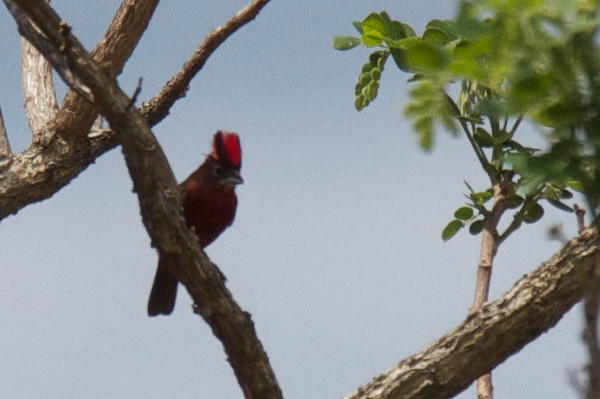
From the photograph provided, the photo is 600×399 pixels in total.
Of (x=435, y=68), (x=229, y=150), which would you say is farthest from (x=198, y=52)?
Result: (x=435, y=68)

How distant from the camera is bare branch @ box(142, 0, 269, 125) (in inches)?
195

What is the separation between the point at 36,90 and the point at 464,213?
9.03 ft

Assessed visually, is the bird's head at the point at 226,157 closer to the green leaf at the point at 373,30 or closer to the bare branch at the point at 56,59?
the green leaf at the point at 373,30

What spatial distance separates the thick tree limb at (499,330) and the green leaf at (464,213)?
518 millimetres

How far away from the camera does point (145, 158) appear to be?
3176 mm

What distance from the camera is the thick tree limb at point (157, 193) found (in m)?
3.10

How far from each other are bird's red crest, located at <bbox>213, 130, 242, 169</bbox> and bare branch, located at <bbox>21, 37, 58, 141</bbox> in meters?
0.93

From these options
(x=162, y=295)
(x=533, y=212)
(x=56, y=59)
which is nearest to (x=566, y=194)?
(x=533, y=212)

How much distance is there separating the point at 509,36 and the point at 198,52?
4.08 metres

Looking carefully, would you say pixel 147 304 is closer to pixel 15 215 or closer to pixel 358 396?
pixel 15 215

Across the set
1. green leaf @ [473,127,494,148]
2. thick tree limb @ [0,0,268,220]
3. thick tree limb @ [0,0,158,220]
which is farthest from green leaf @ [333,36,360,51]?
thick tree limb @ [0,0,158,220]

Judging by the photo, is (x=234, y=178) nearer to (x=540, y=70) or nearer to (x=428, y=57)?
(x=428, y=57)

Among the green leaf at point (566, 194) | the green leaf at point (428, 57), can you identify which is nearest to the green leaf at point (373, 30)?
the green leaf at point (566, 194)

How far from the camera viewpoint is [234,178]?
19.4 feet
